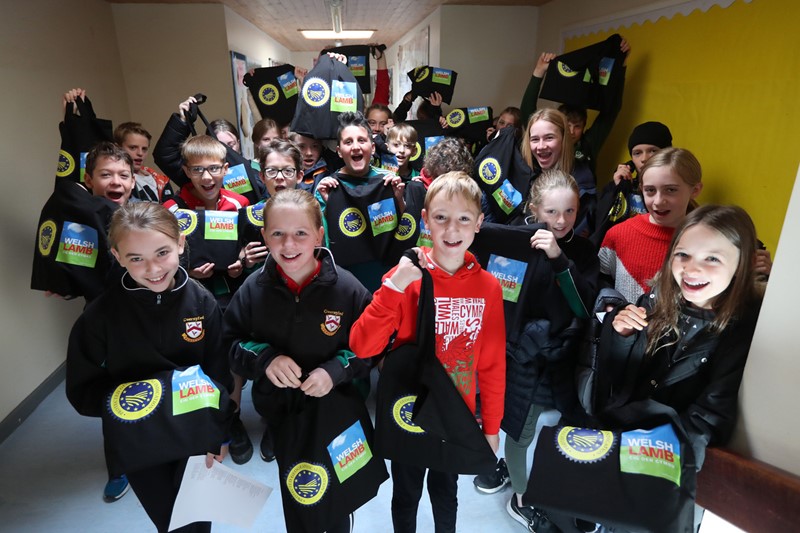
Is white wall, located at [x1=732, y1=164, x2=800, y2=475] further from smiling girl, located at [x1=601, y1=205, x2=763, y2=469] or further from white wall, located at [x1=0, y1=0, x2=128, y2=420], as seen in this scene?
white wall, located at [x1=0, y1=0, x2=128, y2=420]

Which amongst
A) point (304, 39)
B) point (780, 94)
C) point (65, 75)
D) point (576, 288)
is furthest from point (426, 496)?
point (304, 39)

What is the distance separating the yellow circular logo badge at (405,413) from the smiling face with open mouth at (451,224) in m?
0.45

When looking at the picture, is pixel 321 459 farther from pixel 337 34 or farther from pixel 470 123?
pixel 337 34

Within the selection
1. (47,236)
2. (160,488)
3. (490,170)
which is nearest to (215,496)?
(160,488)

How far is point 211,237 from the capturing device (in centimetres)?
215

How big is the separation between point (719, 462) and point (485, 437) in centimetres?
60

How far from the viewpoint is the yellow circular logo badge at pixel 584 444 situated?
112 cm

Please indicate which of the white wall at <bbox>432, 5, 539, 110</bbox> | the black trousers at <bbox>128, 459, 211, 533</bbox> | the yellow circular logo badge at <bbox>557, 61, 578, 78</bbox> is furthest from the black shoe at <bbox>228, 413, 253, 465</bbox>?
the white wall at <bbox>432, 5, 539, 110</bbox>

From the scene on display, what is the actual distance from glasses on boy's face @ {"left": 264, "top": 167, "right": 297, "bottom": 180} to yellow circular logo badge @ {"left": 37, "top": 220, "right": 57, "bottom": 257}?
1.01m

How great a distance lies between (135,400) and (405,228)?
1.44 metres

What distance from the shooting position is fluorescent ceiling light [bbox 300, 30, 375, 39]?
275 inches

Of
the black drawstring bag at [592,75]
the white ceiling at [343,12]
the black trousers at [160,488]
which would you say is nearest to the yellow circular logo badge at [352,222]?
the black trousers at [160,488]

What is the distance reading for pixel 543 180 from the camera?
1.89 m

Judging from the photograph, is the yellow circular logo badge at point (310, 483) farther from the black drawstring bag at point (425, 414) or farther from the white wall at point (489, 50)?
the white wall at point (489, 50)
